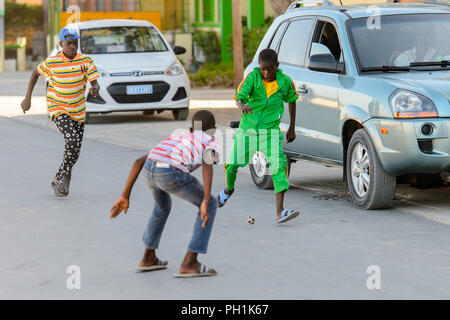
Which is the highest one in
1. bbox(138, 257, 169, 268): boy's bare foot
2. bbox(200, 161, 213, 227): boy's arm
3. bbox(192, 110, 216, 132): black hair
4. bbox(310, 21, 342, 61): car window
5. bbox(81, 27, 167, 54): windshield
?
bbox(310, 21, 342, 61): car window

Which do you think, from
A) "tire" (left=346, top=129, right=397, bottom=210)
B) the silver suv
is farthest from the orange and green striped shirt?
"tire" (left=346, top=129, right=397, bottom=210)

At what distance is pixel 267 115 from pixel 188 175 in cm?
246

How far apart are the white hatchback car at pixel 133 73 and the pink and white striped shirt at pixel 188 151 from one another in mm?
11635

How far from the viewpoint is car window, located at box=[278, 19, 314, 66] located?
11.4 m

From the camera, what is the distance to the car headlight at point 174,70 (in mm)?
19734

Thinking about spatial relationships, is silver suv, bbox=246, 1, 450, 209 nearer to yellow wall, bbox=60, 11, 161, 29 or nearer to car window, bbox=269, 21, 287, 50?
car window, bbox=269, 21, 287, 50

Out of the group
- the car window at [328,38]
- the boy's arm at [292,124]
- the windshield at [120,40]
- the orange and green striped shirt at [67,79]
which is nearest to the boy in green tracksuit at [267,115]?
the boy's arm at [292,124]

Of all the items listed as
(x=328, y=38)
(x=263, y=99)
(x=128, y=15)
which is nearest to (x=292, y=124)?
(x=263, y=99)

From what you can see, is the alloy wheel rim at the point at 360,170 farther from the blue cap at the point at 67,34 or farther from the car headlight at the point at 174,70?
the car headlight at the point at 174,70

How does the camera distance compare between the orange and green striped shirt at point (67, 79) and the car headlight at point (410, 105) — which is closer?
the car headlight at point (410, 105)

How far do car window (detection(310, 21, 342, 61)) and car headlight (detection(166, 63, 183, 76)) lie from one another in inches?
342
